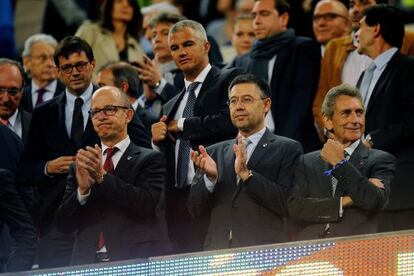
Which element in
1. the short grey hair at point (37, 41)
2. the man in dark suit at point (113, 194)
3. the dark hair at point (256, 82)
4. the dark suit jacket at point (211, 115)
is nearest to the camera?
the man in dark suit at point (113, 194)

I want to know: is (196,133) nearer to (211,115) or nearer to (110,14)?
(211,115)

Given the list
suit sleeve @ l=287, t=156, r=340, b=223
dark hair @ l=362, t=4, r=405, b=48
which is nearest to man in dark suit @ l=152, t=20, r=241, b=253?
suit sleeve @ l=287, t=156, r=340, b=223

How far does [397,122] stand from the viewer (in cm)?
858

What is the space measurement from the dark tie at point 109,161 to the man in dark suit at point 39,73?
6.31ft

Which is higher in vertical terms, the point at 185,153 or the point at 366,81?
the point at 366,81

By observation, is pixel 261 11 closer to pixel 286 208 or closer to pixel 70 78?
pixel 70 78

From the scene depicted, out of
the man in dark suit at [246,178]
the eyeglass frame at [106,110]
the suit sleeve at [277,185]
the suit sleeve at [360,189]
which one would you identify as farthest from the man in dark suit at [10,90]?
Answer: the suit sleeve at [360,189]

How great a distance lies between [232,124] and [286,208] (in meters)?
0.89

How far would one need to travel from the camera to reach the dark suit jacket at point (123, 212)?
798cm

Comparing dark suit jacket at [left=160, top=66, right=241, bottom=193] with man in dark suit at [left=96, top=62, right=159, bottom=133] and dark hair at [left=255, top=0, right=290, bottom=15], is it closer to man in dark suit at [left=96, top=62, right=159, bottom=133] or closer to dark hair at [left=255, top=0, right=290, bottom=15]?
man in dark suit at [left=96, top=62, right=159, bottom=133]

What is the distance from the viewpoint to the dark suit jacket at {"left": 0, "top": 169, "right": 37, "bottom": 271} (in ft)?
25.9

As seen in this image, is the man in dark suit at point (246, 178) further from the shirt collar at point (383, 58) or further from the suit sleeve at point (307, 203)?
the shirt collar at point (383, 58)

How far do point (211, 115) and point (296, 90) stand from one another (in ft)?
3.87

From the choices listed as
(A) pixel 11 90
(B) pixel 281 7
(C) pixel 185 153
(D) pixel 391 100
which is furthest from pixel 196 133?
(B) pixel 281 7
